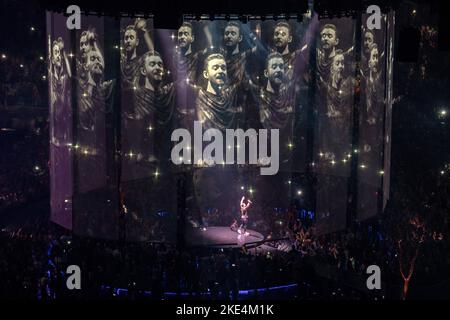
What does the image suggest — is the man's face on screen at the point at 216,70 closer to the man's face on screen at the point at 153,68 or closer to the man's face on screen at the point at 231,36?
the man's face on screen at the point at 231,36

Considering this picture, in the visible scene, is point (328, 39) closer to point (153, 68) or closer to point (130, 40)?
point (153, 68)

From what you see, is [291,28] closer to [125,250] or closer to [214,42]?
[214,42]

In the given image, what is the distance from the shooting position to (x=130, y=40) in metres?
14.8

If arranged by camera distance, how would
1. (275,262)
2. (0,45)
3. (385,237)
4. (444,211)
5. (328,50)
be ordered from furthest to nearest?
(0,45), (328,50), (444,211), (385,237), (275,262)

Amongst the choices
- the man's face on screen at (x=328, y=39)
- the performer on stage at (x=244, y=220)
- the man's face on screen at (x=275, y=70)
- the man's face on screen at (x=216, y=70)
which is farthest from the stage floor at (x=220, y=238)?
the man's face on screen at (x=328, y=39)

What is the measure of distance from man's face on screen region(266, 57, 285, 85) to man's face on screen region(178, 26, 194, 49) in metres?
2.11

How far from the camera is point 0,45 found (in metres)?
20.1

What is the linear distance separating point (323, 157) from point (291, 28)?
3410mm

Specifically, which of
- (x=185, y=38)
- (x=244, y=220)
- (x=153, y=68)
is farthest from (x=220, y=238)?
(x=185, y=38)

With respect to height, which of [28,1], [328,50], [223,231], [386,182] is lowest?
[223,231]

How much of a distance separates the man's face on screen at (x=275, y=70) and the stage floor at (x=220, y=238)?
13.7 feet

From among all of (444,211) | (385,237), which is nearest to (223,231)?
(385,237)

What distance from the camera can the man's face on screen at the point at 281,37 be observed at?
15.2m

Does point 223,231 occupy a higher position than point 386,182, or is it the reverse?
point 386,182
